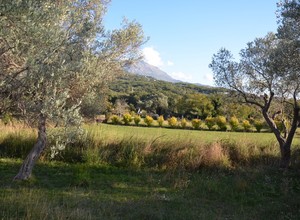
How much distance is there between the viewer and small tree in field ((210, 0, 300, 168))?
9578 mm

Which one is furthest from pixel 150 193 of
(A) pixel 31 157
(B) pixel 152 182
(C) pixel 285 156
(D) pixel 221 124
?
(D) pixel 221 124

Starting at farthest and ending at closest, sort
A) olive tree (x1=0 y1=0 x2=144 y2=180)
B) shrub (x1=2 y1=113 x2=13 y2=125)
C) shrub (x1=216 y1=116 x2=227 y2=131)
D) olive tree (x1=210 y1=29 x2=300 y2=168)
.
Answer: shrub (x1=216 y1=116 x2=227 y2=131) < olive tree (x1=210 y1=29 x2=300 y2=168) < shrub (x1=2 y1=113 x2=13 y2=125) < olive tree (x1=0 y1=0 x2=144 y2=180)

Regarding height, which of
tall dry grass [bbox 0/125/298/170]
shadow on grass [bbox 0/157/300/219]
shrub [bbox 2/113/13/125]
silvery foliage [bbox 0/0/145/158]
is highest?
silvery foliage [bbox 0/0/145/158]

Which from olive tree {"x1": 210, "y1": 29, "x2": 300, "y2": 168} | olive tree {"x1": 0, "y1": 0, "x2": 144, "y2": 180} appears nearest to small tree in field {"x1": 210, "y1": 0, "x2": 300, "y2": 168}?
olive tree {"x1": 210, "y1": 29, "x2": 300, "y2": 168}

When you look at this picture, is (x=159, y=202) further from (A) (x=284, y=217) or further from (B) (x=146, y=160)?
(B) (x=146, y=160)

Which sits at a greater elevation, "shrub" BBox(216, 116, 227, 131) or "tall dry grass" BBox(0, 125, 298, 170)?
"shrub" BBox(216, 116, 227, 131)

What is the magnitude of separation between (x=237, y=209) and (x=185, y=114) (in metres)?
52.3

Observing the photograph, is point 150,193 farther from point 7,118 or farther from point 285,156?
point 7,118

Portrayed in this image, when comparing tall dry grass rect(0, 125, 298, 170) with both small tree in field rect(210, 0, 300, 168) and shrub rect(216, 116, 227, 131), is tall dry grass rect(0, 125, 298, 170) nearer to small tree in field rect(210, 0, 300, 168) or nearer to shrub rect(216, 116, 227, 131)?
small tree in field rect(210, 0, 300, 168)

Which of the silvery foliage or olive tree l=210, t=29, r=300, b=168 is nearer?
the silvery foliage

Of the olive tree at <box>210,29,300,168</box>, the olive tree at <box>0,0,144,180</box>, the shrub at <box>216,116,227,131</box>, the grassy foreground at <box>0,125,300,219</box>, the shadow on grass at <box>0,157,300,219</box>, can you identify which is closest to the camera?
the olive tree at <box>0,0,144,180</box>

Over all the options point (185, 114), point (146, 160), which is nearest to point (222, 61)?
point (146, 160)

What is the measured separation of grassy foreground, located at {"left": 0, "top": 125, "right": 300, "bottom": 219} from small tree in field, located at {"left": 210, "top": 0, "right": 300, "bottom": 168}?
1580 millimetres

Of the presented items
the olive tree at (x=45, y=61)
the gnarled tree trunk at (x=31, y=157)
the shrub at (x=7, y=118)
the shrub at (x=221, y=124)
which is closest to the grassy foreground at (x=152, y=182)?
the gnarled tree trunk at (x=31, y=157)
